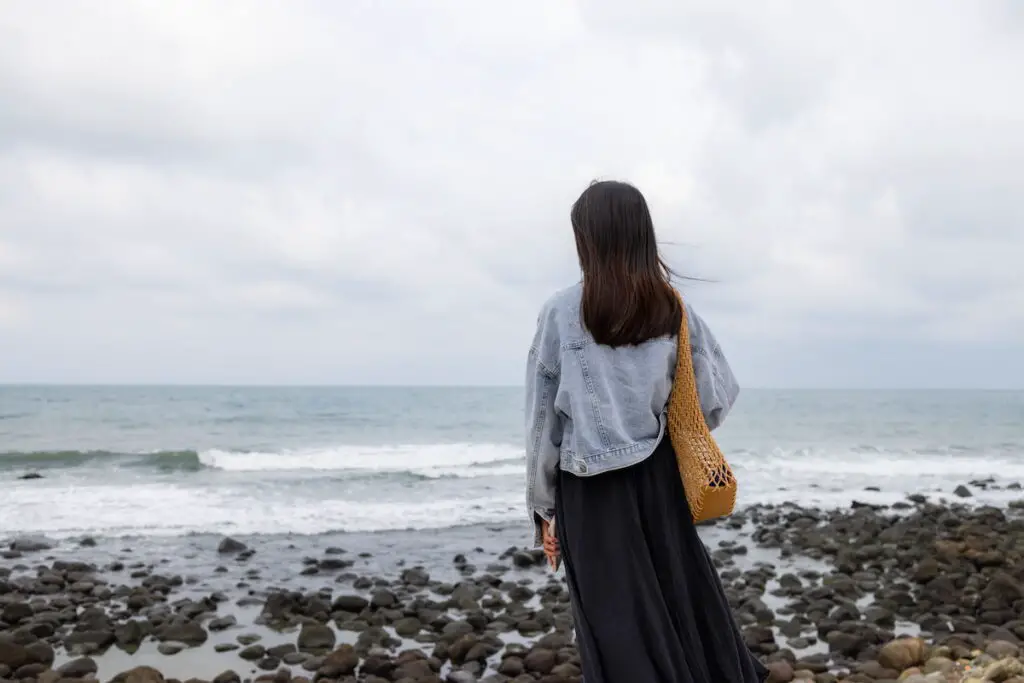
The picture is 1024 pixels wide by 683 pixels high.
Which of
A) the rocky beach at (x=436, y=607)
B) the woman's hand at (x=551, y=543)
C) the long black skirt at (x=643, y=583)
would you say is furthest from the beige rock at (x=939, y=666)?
the woman's hand at (x=551, y=543)

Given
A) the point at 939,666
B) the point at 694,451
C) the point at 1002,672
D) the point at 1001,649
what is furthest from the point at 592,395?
the point at 1001,649

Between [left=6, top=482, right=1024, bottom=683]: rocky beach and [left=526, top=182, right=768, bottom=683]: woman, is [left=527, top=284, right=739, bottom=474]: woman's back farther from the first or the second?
[left=6, top=482, right=1024, bottom=683]: rocky beach

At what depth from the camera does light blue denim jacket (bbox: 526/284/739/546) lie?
2686 millimetres

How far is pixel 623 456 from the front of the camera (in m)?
2.69

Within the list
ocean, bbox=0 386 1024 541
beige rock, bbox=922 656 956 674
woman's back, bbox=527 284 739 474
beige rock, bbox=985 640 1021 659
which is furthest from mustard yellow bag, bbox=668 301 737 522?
ocean, bbox=0 386 1024 541

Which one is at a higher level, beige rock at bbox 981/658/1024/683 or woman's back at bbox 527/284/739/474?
woman's back at bbox 527/284/739/474

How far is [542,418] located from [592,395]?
19cm

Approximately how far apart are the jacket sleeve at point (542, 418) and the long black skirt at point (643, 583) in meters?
0.08

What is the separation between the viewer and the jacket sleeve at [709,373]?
2797mm

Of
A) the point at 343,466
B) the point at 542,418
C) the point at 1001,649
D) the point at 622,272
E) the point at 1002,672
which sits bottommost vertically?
the point at 343,466

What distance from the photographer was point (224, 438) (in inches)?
1148

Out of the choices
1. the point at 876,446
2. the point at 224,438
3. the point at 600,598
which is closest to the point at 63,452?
the point at 224,438

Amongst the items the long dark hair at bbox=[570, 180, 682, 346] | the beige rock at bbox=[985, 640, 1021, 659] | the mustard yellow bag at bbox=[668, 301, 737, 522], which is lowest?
the beige rock at bbox=[985, 640, 1021, 659]

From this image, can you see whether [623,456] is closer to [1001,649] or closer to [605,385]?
[605,385]
